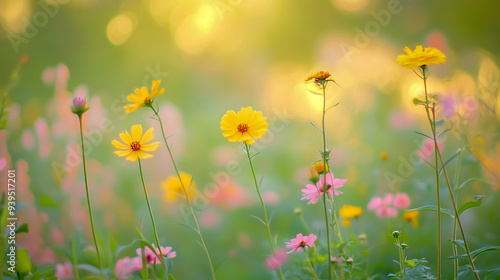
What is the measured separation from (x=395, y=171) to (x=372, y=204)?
0.31m

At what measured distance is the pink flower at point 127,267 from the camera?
717mm

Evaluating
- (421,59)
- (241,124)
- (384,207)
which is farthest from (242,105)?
(421,59)

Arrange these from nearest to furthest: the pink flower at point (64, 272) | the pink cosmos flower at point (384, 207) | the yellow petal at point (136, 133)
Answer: the yellow petal at point (136, 133), the pink flower at point (64, 272), the pink cosmos flower at point (384, 207)

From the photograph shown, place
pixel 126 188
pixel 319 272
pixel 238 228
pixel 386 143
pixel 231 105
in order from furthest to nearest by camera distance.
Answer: pixel 231 105 → pixel 386 143 → pixel 126 188 → pixel 238 228 → pixel 319 272

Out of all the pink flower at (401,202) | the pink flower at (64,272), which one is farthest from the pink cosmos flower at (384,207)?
the pink flower at (64,272)

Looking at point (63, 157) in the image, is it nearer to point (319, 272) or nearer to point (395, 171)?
point (319, 272)

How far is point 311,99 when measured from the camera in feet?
5.01

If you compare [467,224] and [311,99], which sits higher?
[311,99]

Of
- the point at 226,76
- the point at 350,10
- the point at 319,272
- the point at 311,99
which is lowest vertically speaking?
the point at 319,272

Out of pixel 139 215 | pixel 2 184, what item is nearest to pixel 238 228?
pixel 139 215

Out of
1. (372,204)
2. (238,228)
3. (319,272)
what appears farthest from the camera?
(238,228)

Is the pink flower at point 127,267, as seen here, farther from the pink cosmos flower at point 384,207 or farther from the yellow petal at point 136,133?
the pink cosmos flower at point 384,207

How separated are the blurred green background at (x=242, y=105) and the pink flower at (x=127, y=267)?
0.23 metres

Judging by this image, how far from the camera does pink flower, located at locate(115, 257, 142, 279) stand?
0.72 metres
